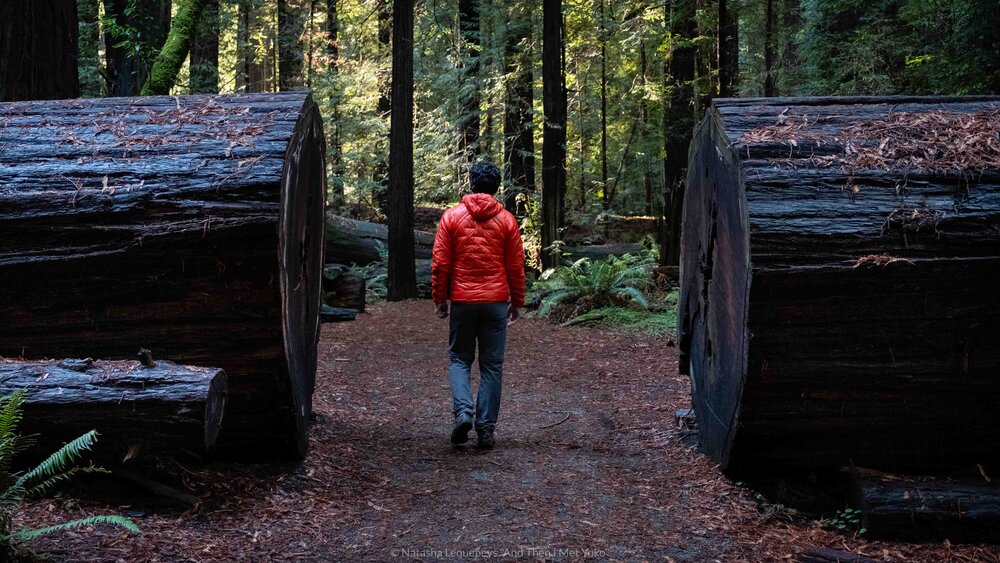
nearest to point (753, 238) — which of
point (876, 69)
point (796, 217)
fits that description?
point (796, 217)

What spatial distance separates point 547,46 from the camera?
16938mm

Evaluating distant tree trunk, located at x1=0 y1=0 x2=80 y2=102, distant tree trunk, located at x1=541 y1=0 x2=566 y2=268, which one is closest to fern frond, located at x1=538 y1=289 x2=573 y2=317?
distant tree trunk, located at x1=541 y1=0 x2=566 y2=268

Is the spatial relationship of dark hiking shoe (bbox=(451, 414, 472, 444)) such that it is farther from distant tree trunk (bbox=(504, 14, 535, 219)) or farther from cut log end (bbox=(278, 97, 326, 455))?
distant tree trunk (bbox=(504, 14, 535, 219))

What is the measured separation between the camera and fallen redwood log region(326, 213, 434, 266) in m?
20.1

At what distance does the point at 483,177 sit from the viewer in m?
6.78

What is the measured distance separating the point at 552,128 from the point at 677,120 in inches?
111

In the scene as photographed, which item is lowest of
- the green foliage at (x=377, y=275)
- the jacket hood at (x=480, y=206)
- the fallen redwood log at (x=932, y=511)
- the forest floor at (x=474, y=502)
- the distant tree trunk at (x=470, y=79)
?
the forest floor at (x=474, y=502)

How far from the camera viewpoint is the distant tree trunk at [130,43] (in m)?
12.7

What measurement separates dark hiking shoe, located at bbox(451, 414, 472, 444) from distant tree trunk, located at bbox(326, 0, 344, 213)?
19.6 meters

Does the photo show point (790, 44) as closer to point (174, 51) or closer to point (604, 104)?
point (604, 104)

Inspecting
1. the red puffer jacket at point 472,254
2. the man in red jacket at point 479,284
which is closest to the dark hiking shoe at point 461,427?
the man in red jacket at point 479,284

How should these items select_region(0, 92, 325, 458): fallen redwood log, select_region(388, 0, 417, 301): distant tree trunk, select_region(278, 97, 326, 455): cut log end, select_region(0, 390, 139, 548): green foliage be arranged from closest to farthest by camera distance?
1. select_region(0, 390, 139, 548): green foliage
2. select_region(0, 92, 325, 458): fallen redwood log
3. select_region(278, 97, 326, 455): cut log end
4. select_region(388, 0, 417, 301): distant tree trunk

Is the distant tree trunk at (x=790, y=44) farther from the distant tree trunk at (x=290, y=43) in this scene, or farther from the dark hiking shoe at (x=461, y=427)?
the distant tree trunk at (x=290, y=43)

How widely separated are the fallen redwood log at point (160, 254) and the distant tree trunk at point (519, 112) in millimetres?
14542
